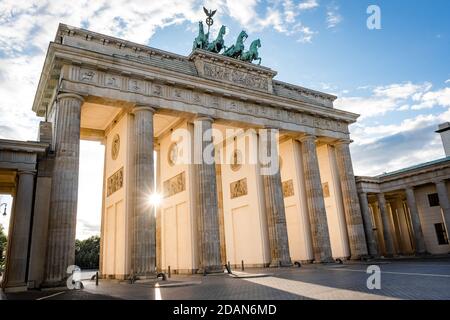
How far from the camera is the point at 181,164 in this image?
80.1 ft

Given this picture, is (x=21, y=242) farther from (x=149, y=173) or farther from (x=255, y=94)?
(x=255, y=94)

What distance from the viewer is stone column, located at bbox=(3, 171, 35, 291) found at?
603 inches

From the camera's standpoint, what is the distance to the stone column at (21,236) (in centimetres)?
1533

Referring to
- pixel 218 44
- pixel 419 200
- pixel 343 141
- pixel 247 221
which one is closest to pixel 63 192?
pixel 247 221

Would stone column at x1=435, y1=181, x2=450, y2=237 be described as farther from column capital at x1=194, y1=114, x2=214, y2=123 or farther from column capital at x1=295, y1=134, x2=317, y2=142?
column capital at x1=194, y1=114, x2=214, y2=123

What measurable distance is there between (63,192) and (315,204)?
731 inches

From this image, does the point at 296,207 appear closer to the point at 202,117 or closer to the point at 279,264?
the point at 279,264

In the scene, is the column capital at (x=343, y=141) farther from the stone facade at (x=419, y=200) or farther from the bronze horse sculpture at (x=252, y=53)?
the bronze horse sculpture at (x=252, y=53)

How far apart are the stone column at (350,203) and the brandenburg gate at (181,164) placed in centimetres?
9

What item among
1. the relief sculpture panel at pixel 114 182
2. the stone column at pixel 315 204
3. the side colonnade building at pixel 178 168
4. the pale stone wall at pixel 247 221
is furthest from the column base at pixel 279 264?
Answer: the relief sculpture panel at pixel 114 182

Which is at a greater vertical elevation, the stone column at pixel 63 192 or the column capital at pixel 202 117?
the column capital at pixel 202 117

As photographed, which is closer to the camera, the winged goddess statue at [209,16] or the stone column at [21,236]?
the stone column at [21,236]

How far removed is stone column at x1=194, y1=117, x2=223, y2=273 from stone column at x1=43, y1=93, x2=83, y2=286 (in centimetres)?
758
